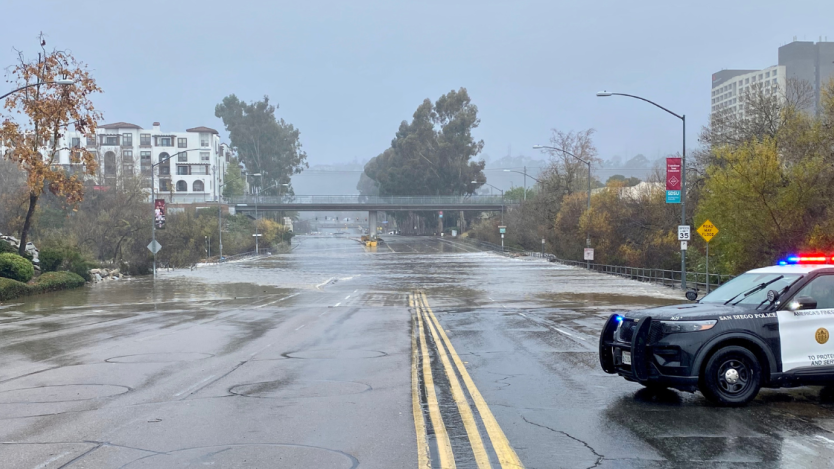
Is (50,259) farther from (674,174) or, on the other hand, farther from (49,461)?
(49,461)

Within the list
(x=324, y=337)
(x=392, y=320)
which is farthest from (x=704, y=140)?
(x=324, y=337)

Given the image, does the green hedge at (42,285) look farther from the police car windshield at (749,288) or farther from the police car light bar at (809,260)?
the police car light bar at (809,260)

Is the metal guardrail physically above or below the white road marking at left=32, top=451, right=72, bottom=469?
below

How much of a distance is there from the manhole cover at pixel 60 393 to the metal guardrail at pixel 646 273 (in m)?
25.0

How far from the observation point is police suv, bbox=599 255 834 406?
354 inches

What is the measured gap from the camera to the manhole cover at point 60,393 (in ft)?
33.0

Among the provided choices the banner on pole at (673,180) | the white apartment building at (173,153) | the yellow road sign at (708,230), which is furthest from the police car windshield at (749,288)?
the white apartment building at (173,153)

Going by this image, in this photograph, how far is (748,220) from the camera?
110ft

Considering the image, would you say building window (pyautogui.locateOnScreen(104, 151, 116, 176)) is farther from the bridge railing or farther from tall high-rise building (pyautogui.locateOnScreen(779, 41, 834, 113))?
tall high-rise building (pyautogui.locateOnScreen(779, 41, 834, 113))

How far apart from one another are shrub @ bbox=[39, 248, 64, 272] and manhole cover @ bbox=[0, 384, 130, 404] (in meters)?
31.2

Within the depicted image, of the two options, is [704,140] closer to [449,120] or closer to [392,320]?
[392,320]

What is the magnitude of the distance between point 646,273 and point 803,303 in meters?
46.0

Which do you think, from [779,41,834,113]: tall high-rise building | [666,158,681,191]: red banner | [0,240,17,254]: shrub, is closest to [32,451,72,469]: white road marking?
[666,158,681,191]: red banner

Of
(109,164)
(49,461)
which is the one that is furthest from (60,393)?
(109,164)
